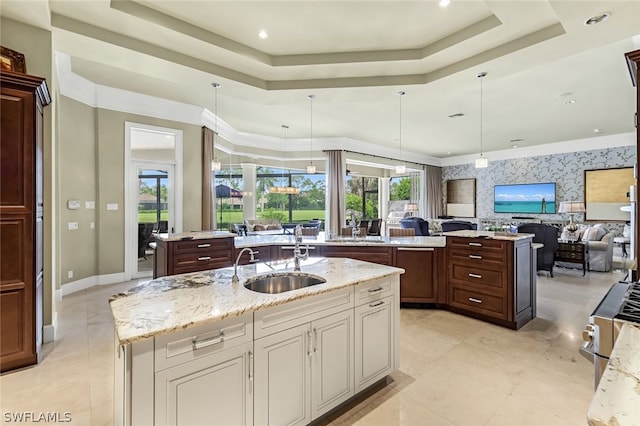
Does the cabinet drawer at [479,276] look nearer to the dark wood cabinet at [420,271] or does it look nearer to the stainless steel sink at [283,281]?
the dark wood cabinet at [420,271]

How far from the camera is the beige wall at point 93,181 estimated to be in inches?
176

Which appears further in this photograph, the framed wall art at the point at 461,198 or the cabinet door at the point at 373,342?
the framed wall art at the point at 461,198

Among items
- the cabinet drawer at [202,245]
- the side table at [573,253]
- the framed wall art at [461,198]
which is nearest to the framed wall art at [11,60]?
the cabinet drawer at [202,245]

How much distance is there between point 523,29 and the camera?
289 centimetres

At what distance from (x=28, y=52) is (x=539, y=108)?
23.8 ft

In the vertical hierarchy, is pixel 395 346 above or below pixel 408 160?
below

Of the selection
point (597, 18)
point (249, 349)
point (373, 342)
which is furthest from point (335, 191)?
point (249, 349)

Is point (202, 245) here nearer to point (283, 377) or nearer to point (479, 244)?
point (283, 377)

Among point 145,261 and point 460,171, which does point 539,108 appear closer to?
point 460,171

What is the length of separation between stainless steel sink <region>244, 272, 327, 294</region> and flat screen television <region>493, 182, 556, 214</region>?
9432 millimetres

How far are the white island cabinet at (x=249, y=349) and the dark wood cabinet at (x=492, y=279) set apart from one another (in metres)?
1.77

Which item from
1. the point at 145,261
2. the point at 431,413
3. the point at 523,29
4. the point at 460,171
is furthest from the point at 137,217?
the point at 460,171

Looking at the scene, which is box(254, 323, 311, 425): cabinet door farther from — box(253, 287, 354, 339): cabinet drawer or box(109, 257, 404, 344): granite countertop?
box(109, 257, 404, 344): granite countertop

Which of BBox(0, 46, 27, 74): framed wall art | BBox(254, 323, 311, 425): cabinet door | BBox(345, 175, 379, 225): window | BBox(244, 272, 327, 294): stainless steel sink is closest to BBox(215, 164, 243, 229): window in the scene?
BBox(345, 175, 379, 225): window
